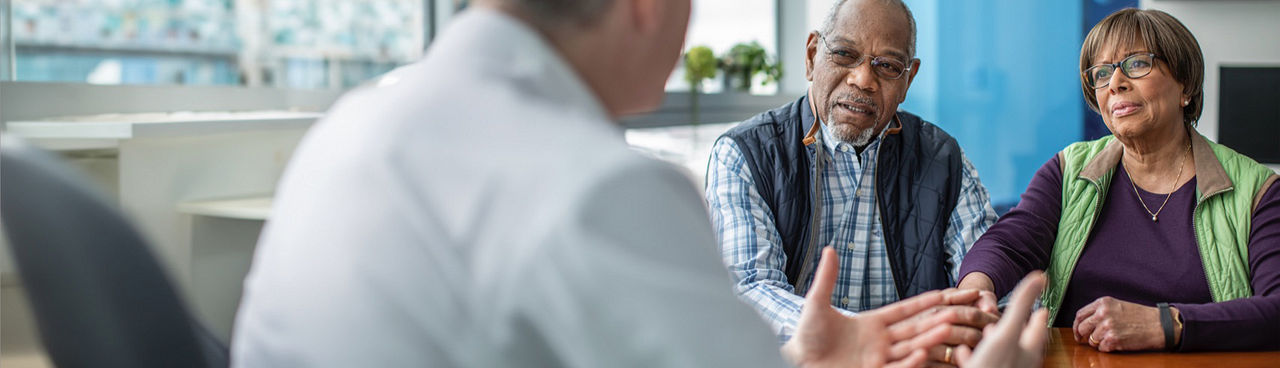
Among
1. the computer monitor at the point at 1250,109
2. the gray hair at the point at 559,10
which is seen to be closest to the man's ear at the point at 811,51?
the gray hair at the point at 559,10

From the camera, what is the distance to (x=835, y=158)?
1.97 metres

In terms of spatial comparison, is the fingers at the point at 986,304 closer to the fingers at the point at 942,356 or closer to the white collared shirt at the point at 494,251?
the fingers at the point at 942,356

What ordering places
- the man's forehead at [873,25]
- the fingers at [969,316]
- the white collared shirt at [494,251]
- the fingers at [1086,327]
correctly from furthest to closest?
the man's forehead at [873,25], the fingers at [1086,327], the fingers at [969,316], the white collared shirt at [494,251]

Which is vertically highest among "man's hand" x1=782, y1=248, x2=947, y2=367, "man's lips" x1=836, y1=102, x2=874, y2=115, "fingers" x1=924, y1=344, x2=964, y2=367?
"man's lips" x1=836, y1=102, x2=874, y2=115

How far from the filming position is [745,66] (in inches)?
187

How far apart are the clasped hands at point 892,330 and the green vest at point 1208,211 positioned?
51 centimetres

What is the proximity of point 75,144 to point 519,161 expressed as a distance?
2305 millimetres

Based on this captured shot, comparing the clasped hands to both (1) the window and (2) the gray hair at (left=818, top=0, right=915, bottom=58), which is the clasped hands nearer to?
(2) the gray hair at (left=818, top=0, right=915, bottom=58)

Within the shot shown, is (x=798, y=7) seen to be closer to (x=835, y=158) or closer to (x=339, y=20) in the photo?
(x=339, y=20)

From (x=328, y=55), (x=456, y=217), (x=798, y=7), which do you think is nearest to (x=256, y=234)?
(x=328, y=55)

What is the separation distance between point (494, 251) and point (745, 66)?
4.37 metres

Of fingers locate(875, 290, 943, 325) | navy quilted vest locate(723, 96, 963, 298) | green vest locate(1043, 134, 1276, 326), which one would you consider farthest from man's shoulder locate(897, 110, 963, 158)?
fingers locate(875, 290, 943, 325)

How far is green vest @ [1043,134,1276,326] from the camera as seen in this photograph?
5.62 ft

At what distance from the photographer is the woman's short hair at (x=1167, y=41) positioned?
71.4 inches
